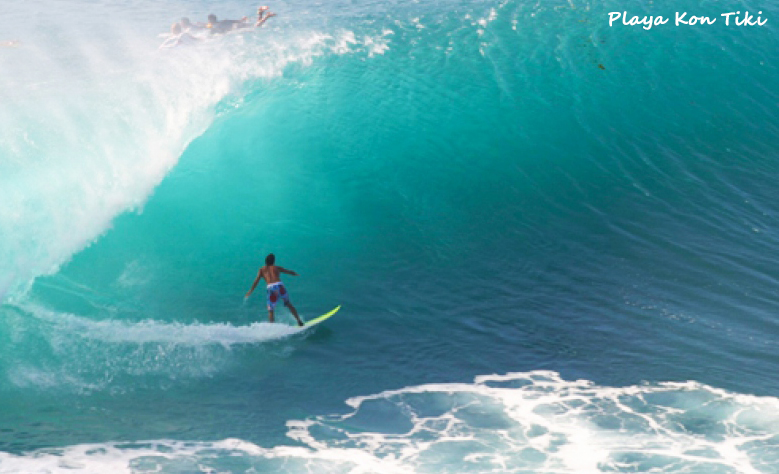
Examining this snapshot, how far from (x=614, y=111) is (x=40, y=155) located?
52.9 ft

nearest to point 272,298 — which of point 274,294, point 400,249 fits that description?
point 274,294

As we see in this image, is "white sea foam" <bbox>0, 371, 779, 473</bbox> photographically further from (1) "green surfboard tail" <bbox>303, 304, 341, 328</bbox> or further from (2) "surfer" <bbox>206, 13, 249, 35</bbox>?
(2) "surfer" <bbox>206, 13, 249, 35</bbox>

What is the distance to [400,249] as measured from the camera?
15914 mm

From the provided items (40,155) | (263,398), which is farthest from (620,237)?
(40,155)

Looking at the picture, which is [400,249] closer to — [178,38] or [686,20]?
[178,38]

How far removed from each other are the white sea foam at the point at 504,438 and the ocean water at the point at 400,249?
0.05m

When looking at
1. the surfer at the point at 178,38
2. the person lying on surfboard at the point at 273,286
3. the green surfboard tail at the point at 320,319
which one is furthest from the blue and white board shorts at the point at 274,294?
the surfer at the point at 178,38

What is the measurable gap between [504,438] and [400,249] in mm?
6067

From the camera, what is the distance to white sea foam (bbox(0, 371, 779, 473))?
1009 cm

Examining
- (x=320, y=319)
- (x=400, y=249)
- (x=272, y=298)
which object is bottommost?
(x=320, y=319)

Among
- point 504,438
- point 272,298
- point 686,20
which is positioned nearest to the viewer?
point 504,438

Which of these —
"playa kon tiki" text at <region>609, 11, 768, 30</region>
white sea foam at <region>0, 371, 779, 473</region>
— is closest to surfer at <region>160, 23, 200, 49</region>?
"playa kon tiki" text at <region>609, 11, 768, 30</region>

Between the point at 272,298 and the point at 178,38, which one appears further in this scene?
the point at 178,38

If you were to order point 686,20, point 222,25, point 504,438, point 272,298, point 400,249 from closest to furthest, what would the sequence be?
1. point 504,438
2. point 272,298
3. point 400,249
4. point 686,20
5. point 222,25
